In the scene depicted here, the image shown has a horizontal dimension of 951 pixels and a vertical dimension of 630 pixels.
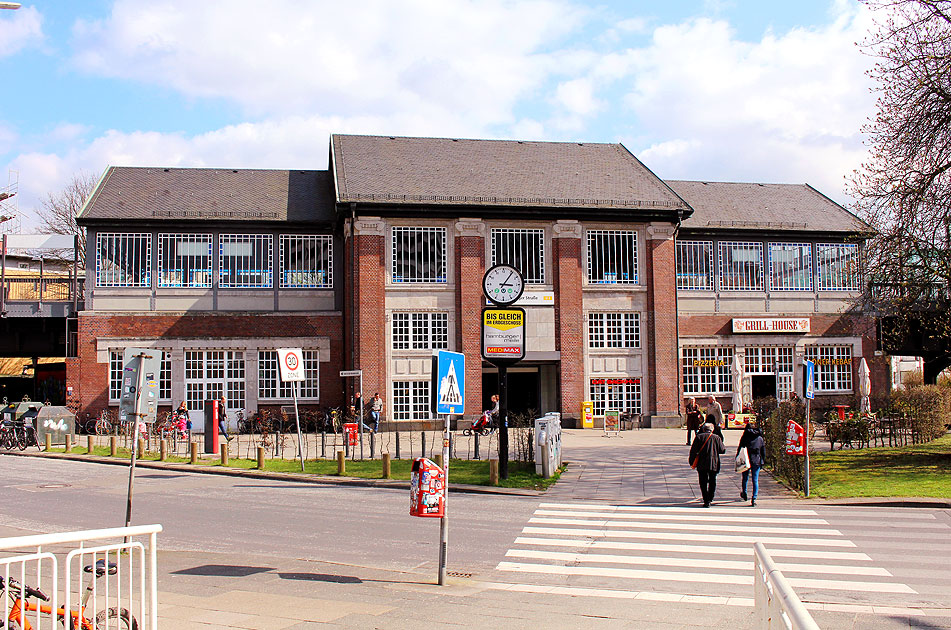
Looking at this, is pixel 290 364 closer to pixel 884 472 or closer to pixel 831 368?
pixel 884 472

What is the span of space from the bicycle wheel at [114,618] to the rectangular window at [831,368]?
38257mm

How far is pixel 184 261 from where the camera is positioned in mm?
35281

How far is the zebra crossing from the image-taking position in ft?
31.2

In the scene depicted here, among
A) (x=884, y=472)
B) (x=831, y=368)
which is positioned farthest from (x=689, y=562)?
(x=831, y=368)

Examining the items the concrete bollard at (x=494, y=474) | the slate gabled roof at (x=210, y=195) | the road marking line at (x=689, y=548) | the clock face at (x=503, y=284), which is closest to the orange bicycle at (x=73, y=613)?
the road marking line at (x=689, y=548)

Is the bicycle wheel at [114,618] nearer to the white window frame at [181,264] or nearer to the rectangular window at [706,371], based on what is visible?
the white window frame at [181,264]

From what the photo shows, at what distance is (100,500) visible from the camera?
648 inches

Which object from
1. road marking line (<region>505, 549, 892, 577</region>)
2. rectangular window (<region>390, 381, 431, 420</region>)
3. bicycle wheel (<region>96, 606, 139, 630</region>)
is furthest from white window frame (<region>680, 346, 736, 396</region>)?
bicycle wheel (<region>96, 606, 139, 630</region>)

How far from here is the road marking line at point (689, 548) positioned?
11.1 metres

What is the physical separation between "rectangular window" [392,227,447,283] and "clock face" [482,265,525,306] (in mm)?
17287

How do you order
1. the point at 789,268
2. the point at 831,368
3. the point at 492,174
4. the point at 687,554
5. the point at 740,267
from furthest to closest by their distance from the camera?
the point at 789,268
the point at 740,267
the point at 831,368
the point at 492,174
the point at 687,554

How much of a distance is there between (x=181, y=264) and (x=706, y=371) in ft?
79.4

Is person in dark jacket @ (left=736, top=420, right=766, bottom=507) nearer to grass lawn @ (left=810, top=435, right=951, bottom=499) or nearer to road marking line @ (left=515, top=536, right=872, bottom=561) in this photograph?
grass lawn @ (left=810, top=435, right=951, bottom=499)

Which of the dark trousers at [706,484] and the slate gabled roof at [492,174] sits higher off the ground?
the slate gabled roof at [492,174]
